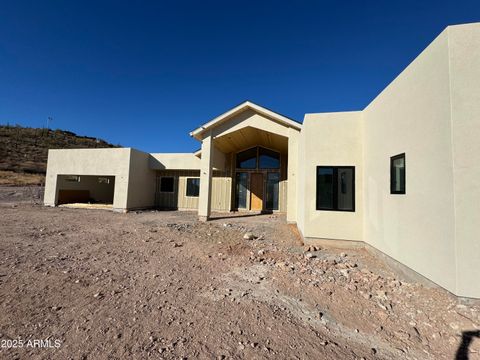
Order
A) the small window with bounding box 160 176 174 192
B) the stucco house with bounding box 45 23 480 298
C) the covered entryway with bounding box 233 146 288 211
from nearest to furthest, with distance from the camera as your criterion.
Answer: the stucco house with bounding box 45 23 480 298 → the covered entryway with bounding box 233 146 288 211 → the small window with bounding box 160 176 174 192

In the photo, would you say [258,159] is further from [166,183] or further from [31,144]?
[31,144]

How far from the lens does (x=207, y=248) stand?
6117 mm

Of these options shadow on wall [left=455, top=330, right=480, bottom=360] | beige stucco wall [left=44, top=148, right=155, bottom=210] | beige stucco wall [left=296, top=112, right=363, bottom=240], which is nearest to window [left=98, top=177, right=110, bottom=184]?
beige stucco wall [left=44, top=148, right=155, bottom=210]

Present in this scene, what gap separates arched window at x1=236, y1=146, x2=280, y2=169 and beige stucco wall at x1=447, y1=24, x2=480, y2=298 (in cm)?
1111

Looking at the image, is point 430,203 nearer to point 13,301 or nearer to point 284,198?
point 13,301

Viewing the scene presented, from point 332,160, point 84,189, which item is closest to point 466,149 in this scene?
point 332,160

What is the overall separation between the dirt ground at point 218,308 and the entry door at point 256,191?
8.98 m

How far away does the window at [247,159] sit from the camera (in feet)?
48.6

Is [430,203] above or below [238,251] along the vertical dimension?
above

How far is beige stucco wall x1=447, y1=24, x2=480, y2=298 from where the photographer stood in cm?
306

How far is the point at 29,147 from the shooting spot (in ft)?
124

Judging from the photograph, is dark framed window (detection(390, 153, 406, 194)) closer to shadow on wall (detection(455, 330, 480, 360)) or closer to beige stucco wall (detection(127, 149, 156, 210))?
shadow on wall (detection(455, 330, 480, 360))

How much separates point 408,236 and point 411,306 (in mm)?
1385

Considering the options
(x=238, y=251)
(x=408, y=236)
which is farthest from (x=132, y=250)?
(x=408, y=236)
